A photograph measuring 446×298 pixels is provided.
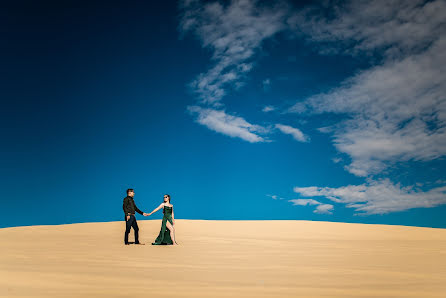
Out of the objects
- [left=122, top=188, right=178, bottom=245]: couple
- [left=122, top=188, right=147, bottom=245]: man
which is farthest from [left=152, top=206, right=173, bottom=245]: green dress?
[left=122, top=188, right=147, bottom=245]: man

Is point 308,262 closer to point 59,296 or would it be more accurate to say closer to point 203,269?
point 203,269

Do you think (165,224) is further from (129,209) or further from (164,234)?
(129,209)

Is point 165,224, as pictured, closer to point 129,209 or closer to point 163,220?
point 163,220

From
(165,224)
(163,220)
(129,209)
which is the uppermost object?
(129,209)

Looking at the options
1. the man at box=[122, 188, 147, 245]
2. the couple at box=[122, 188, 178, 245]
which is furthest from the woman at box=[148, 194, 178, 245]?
the man at box=[122, 188, 147, 245]

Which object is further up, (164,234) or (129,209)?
(129,209)

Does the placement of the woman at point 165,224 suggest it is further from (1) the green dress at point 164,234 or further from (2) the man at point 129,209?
(2) the man at point 129,209

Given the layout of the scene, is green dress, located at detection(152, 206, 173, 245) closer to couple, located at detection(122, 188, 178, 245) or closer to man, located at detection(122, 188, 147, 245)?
couple, located at detection(122, 188, 178, 245)

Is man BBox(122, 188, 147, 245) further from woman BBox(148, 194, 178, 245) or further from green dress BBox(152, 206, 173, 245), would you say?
green dress BBox(152, 206, 173, 245)

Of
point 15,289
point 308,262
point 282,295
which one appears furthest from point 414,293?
point 15,289

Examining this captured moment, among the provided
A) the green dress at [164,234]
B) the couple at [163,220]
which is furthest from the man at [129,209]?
the green dress at [164,234]

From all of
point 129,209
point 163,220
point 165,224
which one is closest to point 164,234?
point 165,224

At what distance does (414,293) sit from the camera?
4105mm

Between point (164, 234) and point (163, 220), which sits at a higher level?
point (163, 220)
